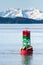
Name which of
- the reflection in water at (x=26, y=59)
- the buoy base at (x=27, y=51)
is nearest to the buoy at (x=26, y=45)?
the buoy base at (x=27, y=51)

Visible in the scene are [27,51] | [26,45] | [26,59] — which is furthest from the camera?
[26,45]

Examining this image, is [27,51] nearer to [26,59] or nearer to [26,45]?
[26,45]

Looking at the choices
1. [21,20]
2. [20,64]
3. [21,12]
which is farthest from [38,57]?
[21,12]

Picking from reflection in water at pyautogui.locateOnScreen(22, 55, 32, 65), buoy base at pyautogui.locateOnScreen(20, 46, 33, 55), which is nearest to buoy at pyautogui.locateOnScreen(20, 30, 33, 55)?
buoy base at pyautogui.locateOnScreen(20, 46, 33, 55)

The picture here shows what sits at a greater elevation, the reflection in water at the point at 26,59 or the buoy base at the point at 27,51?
the buoy base at the point at 27,51

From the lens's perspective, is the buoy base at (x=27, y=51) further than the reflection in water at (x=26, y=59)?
Yes

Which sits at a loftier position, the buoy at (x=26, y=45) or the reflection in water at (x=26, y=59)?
the buoy at (x=26, y=45)

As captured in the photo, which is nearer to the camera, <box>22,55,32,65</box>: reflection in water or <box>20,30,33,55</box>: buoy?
<box>22,55,32,65</box>: reflection in water

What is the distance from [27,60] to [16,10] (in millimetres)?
111735

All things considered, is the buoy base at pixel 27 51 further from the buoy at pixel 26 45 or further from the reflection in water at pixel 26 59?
the reflection in water at pixel 26 59

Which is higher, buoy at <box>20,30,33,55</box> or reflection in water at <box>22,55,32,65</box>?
buoy at <box>20,30,33,55</box>

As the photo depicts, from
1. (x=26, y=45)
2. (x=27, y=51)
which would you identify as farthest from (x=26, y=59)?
(x=26, y=45)

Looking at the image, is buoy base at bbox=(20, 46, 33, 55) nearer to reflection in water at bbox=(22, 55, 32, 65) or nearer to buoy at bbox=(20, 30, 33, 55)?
buoy at bbox=(20, 30, 33, 55)

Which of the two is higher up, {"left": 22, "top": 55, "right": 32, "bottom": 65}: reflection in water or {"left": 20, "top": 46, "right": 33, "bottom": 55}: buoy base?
{"left": 20, "top": 46, "right": 33, "bottom": 55}: buoy base
